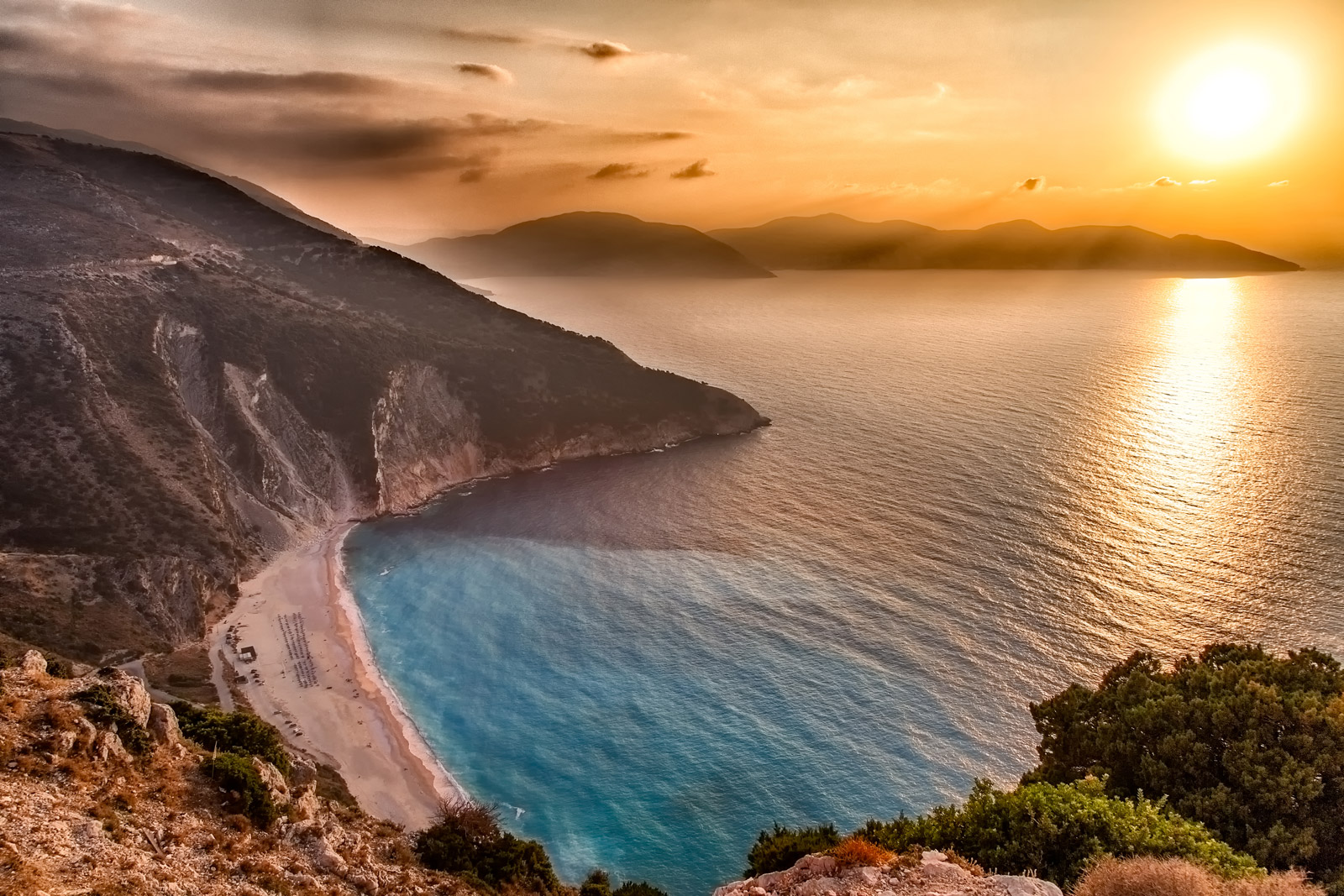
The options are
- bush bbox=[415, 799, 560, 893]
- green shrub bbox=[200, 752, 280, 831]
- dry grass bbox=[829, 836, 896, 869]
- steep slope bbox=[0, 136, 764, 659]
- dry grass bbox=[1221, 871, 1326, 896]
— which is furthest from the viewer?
steep slope bbox=[0, 136, 764, 659]

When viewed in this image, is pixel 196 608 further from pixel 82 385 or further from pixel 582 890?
pixel 582 890

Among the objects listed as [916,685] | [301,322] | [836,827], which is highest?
[301,322]

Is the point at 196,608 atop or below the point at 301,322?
below

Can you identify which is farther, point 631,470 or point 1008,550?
point 631,470

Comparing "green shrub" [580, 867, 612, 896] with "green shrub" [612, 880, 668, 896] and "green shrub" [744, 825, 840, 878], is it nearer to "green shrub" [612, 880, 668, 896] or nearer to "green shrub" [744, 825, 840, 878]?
"green shrub" [612, 880, 668, 896]

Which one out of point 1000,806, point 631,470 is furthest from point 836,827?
point 631,470

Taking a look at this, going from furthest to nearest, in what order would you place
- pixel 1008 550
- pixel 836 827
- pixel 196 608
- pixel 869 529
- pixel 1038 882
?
pixel 869 529 < pixel 1008 550 < pixel 196 608 < pixel 836 827 < pixel 1038 882

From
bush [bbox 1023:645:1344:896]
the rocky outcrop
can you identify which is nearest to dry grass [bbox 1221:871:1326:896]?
bush [bbox 1023:645:1344:896]
